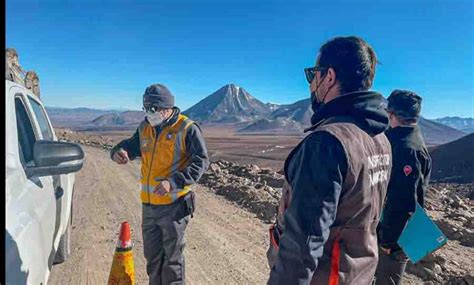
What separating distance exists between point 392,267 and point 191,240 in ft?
11.8

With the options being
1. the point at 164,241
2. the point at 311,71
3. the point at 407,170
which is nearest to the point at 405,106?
the point at 407,170

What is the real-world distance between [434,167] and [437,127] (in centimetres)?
15999

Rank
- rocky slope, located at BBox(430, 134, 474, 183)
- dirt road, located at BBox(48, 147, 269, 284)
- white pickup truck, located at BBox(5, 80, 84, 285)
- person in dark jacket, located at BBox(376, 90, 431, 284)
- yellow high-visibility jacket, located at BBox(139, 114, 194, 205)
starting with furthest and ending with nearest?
rocky slope, located at BBox(430, 134, 474, 183) < dirt road, located at BBox(48, 147, 269, 284) < yellow high-visibility jacket, located at BBox(139, 114, 194, 205) < person in dark jacket, located at BBox(376, 90, 431, 284) < white pickup truck, located at BBox(5, 80, 84, 285)

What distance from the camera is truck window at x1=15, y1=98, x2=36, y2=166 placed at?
290cm

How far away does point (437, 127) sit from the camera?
16888 cm

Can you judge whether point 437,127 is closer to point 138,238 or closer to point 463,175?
point 463,175

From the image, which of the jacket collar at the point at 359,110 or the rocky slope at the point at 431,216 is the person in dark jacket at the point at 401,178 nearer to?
the jacket collar at the point at 359,110

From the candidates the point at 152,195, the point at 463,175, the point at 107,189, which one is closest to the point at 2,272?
the point at 152,195

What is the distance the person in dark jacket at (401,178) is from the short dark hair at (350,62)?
4.11 feet

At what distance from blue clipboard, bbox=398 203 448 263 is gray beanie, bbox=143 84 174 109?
Answer: 2.18 meters

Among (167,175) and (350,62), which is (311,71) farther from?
(167,175)

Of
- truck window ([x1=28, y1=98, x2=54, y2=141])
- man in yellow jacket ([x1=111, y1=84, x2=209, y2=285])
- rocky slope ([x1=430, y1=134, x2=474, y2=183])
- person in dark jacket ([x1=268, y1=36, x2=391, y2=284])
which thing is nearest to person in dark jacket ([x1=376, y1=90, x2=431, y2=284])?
person in dark jacket ([x1=268, y1=36, x2=391, y2=284])

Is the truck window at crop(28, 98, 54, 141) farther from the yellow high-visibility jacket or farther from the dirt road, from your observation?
the dirt road

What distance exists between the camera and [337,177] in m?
1.67
